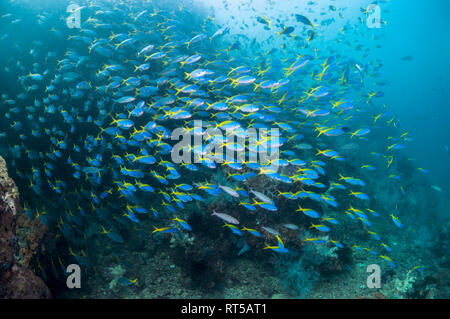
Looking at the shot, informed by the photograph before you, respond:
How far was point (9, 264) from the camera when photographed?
2.70 metres

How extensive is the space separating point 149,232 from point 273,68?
6466 millimetres

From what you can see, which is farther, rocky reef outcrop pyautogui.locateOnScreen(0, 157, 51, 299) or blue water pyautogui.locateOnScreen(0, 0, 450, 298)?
blue water pyautogui.locateOnScreen(0, 0, 450, 298)

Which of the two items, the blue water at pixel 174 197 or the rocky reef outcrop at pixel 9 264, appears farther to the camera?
the blue water at pixel 174 197

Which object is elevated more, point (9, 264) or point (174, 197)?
point (9, 264)

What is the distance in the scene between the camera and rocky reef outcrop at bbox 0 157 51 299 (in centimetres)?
260

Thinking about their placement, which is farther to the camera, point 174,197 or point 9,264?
point 174,197

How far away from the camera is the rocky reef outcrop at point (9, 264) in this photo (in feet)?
8.52

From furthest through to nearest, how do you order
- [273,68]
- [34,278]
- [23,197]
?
[273,68]
[23,197]
[34,278]
